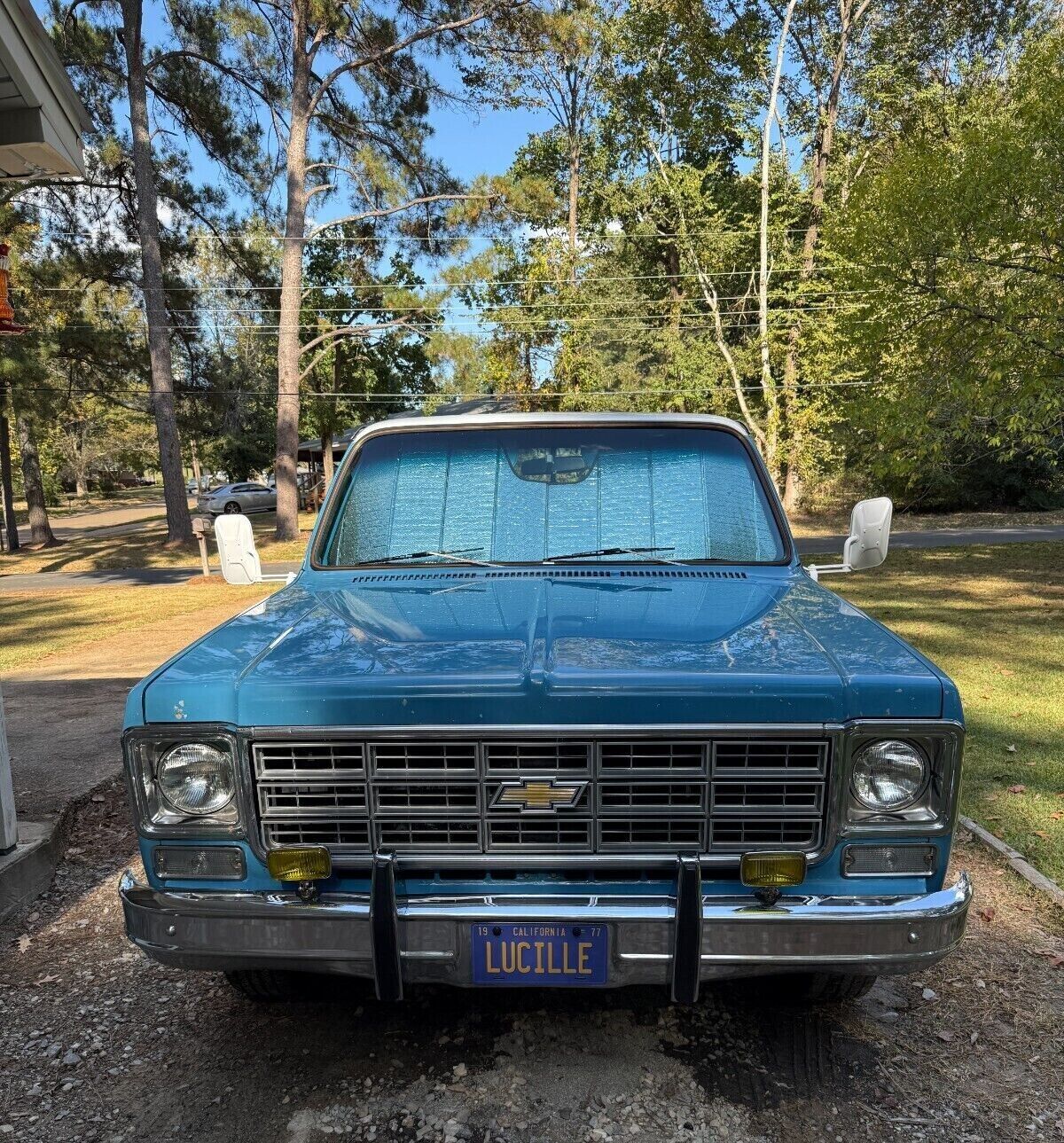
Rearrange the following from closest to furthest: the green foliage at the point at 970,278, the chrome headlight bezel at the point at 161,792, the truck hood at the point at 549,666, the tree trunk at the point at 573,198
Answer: the truck hood at the point at 549,666 < the chrome headlight bezel at the point at 161,792 < the green foliage at the point at 970,278 < the tree trunk at the point at 573,198

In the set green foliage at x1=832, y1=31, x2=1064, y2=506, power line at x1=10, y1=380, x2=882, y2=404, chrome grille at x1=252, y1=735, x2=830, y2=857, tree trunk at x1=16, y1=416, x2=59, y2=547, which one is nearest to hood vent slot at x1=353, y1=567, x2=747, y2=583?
chrome grille at x1=252, y1=735, x2=830, y2=857

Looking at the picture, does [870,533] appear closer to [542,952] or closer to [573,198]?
[542,952]

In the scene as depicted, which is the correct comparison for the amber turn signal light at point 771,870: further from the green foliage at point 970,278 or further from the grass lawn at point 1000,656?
the green foliage at point 970,278

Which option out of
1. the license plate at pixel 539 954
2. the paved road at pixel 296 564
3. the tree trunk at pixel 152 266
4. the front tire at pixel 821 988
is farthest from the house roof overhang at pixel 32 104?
the tree trunk at pixel 152 266

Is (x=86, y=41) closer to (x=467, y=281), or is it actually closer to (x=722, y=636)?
(x=467, y=281)

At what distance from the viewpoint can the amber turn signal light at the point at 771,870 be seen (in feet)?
6.96

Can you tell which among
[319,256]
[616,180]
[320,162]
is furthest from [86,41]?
[616,180]

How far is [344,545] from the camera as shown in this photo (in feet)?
11.5

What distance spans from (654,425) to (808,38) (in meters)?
27.1

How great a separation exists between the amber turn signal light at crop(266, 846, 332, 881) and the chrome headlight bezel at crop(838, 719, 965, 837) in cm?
129

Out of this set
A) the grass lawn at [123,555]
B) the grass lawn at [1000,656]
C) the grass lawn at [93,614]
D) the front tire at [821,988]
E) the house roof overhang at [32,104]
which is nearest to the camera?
the front tire at [821,988]

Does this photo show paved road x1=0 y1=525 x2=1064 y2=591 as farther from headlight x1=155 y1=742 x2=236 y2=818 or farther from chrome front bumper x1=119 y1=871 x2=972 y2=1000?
chrome front bumper x1=119 y1=871 x2=972 y2=1000

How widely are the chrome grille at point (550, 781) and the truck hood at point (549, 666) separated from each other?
9 cm

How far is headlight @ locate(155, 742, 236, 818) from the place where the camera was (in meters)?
2.22
